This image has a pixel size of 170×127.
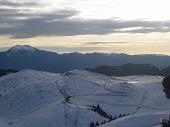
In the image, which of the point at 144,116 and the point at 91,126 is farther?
the point at 91,126

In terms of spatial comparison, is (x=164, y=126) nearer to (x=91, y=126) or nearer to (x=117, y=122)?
(x=117, y=122)

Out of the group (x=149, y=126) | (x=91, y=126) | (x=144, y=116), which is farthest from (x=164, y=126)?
(x=91, y=126)

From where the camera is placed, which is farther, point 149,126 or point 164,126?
point 149,126

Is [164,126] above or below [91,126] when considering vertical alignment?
above

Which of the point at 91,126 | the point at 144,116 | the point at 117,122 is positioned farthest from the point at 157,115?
the point at 91,126

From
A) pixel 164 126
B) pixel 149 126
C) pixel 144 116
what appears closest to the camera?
pixel 164 126

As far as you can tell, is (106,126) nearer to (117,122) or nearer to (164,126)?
(117,122)

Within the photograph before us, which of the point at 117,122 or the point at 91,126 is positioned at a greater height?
the point at 117,122

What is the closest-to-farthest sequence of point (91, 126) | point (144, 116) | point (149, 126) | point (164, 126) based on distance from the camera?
point (164, 126)
point (149, 126)
point (144, 116)
point (91, 126)

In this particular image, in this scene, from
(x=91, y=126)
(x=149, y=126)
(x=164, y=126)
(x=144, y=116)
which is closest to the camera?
(x=164, y=126)
